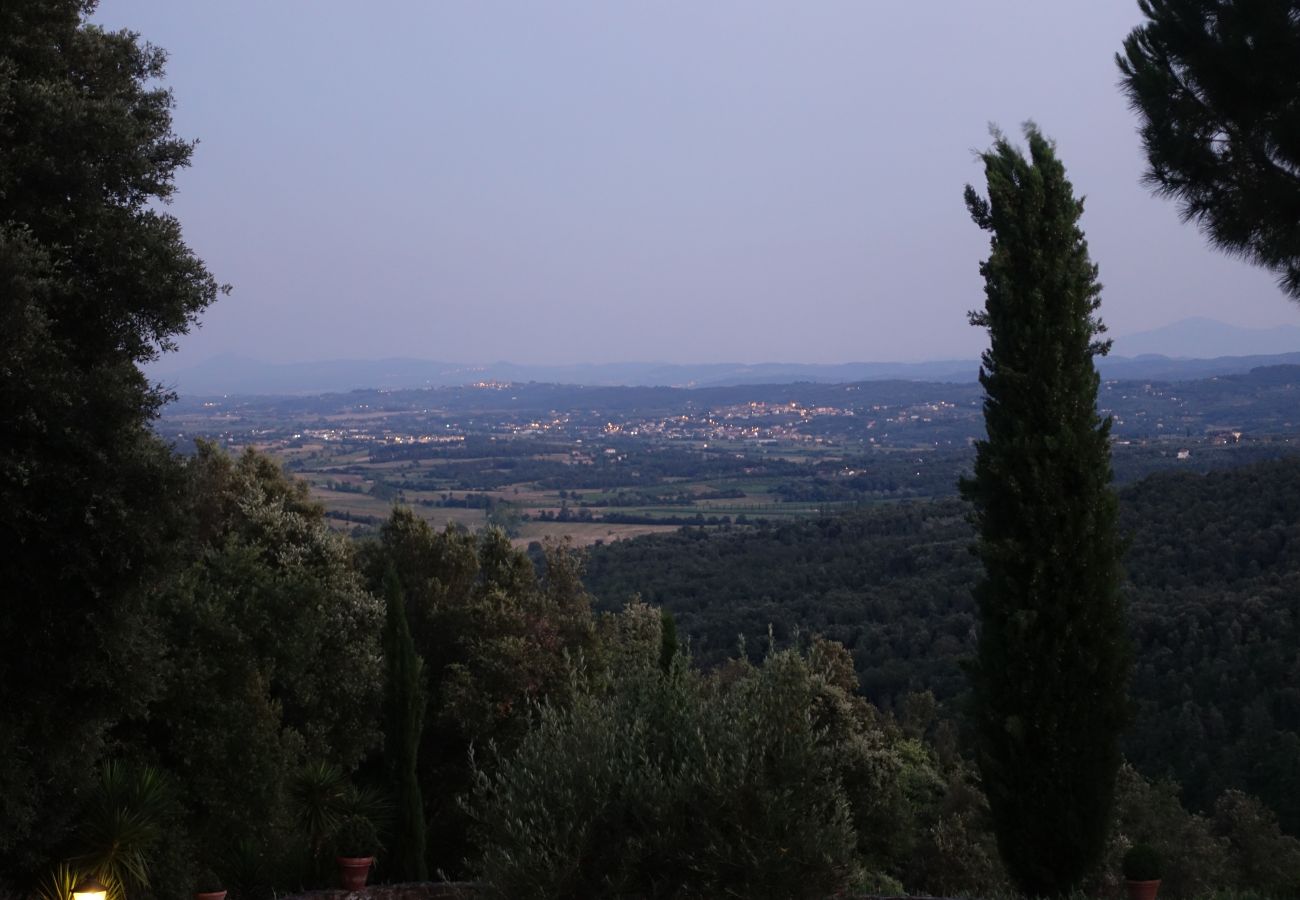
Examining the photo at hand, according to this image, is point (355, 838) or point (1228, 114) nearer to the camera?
point (1228, 114)

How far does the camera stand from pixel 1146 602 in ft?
85.4

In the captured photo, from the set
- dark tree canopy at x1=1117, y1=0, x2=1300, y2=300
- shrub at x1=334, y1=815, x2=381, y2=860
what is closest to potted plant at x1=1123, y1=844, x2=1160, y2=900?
dark tree canopy at x1=1117, y1=0, x2=1300, y2=300

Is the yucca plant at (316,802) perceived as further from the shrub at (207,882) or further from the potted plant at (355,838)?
the shrub at (207,882)

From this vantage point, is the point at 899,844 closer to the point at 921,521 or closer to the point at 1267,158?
the point at 1267,158

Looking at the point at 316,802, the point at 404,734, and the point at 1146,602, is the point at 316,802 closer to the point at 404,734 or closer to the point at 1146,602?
the point at 404,734

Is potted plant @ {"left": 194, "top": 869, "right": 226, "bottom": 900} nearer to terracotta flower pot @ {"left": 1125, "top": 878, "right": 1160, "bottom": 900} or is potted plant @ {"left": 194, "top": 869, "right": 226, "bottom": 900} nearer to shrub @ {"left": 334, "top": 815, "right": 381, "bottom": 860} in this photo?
shrub @ {"left": 334, "top": 815, "right": 381, "bottom": 860}

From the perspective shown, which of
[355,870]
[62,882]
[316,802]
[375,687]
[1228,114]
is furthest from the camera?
[375,687]

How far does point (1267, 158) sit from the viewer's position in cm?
769

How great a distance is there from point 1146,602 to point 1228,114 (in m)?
20.6

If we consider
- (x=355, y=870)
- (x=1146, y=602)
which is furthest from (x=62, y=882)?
(x=1146, y=602)

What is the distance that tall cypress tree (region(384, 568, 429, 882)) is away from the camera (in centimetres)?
1304

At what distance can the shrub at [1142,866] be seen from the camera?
9422 millimetres

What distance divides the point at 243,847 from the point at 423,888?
2.29m

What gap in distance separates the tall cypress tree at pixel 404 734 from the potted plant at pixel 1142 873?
7.85 m
